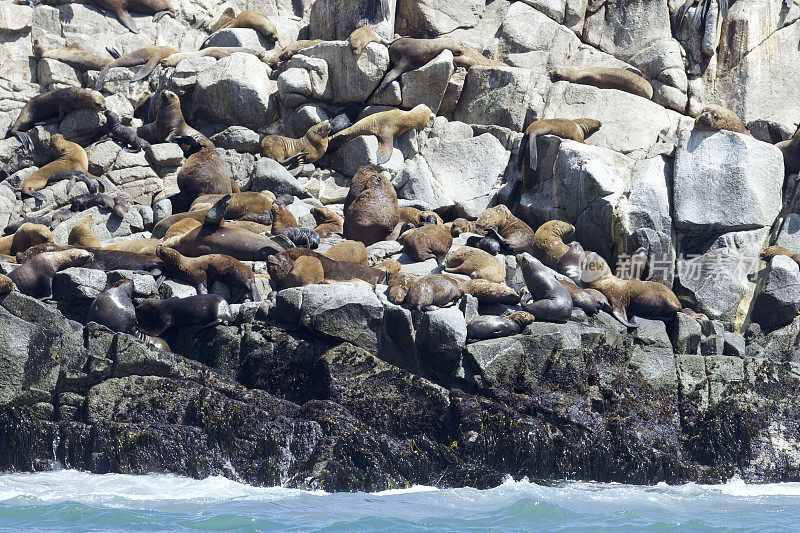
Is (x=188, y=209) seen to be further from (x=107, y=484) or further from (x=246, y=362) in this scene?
(x=107, y=484)

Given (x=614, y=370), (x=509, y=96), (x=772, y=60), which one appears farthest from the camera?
(x=772, y=60)

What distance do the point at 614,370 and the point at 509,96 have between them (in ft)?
25.4

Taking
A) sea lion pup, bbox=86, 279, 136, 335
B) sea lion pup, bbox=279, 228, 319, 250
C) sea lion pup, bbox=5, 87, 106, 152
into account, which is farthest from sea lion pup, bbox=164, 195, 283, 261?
sea lion pup, bbox=5, 87, 106, 152

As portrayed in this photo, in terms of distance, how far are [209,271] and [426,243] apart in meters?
3.10

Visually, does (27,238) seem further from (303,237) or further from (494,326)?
(494,326)

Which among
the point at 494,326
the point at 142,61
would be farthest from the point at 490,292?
the point at 142,61

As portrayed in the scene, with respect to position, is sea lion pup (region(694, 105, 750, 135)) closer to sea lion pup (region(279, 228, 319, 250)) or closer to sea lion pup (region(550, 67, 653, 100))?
sea lion pup (region(550, 67, 653, 100))

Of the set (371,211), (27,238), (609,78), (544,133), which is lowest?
(27,238)

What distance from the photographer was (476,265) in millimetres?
12820

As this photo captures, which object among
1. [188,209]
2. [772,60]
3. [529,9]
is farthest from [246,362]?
[772,60]

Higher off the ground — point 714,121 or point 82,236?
point 714,121

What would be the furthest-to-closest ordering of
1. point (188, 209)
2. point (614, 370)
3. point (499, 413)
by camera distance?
point (188, 209) → point (614, 370) → point (499, 413)

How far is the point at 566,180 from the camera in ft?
50.8

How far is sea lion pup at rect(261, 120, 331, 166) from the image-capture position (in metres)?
17.2
